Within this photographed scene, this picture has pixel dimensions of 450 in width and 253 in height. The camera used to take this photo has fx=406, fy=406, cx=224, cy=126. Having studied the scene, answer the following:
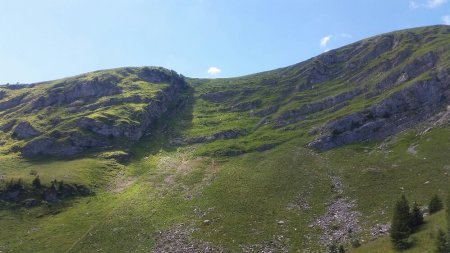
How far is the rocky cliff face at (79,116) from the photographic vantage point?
435ft

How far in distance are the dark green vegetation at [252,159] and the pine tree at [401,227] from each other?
1.41 meters

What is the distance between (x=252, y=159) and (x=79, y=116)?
80308 millimetres

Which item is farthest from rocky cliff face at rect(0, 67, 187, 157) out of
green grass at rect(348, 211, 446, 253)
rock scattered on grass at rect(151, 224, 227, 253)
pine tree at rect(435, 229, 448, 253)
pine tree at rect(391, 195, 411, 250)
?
pine tree at rect(435, 229, 448, 253)

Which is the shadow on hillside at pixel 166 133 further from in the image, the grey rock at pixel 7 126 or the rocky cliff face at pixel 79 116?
the grey rock at pixel 7 126

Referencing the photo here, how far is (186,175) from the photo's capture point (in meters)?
104

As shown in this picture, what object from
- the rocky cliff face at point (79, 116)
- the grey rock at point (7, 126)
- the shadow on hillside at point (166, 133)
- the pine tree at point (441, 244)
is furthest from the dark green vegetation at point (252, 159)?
the pine tree at point (441, 244)

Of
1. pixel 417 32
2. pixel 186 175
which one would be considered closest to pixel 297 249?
pixel 186 175

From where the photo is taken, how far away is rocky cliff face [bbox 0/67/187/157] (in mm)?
132625

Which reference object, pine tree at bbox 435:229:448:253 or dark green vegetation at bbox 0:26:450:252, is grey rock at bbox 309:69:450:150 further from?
pine tree at bbox 435:229:448:253

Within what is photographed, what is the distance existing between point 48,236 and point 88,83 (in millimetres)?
129976

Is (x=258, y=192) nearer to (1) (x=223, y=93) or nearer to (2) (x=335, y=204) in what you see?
(2) (x=335, y=204)

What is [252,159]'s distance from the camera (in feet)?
356

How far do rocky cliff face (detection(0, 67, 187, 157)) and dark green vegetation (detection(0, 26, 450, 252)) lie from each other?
693 mm

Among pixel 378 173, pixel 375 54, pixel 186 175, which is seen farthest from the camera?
pixel 375 54
